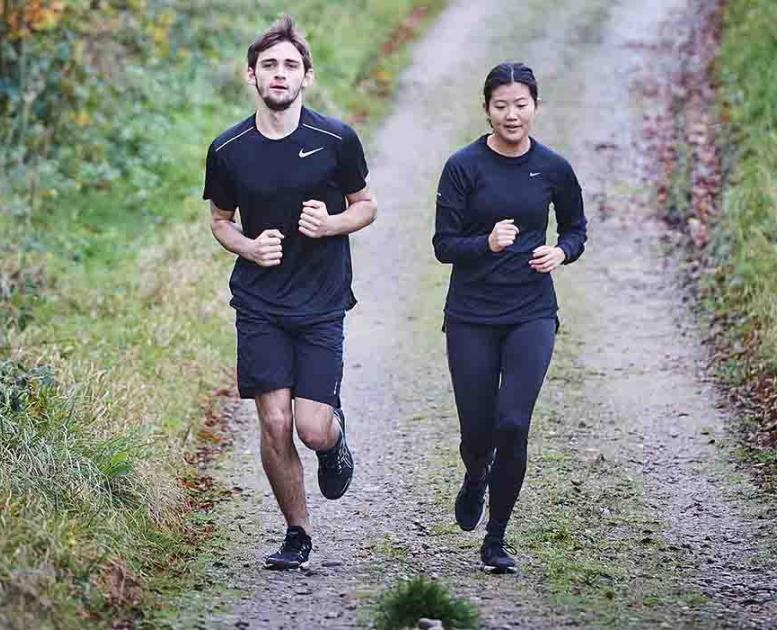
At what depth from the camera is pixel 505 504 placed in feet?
20.0

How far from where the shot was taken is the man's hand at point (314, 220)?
5766 millimetres

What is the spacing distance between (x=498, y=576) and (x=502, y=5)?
19164 millimetres

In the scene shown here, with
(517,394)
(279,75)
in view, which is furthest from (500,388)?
(279,75)

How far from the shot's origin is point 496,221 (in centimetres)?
594

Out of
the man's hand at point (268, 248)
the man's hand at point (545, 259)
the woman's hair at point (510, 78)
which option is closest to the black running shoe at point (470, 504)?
the man's hand at point (545, 259)

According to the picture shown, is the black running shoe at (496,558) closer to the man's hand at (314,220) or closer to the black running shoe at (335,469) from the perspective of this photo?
the black running shoe at (335,469)

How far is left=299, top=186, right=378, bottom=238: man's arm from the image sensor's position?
5770mm

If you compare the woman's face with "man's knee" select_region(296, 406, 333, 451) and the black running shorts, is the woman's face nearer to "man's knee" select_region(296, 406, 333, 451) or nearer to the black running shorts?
the black running shorts

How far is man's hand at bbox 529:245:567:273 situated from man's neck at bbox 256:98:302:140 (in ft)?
3.87

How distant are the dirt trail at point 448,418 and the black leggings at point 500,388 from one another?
443 millimetres

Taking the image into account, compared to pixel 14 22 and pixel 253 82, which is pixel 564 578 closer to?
pixel 253 82

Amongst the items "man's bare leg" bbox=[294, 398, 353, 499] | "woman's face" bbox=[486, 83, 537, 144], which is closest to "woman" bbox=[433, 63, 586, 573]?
"woman's face" bbox=[486, 83, 537, 144]

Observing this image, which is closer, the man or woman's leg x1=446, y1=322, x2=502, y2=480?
the man

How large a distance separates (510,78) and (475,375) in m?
1.31
